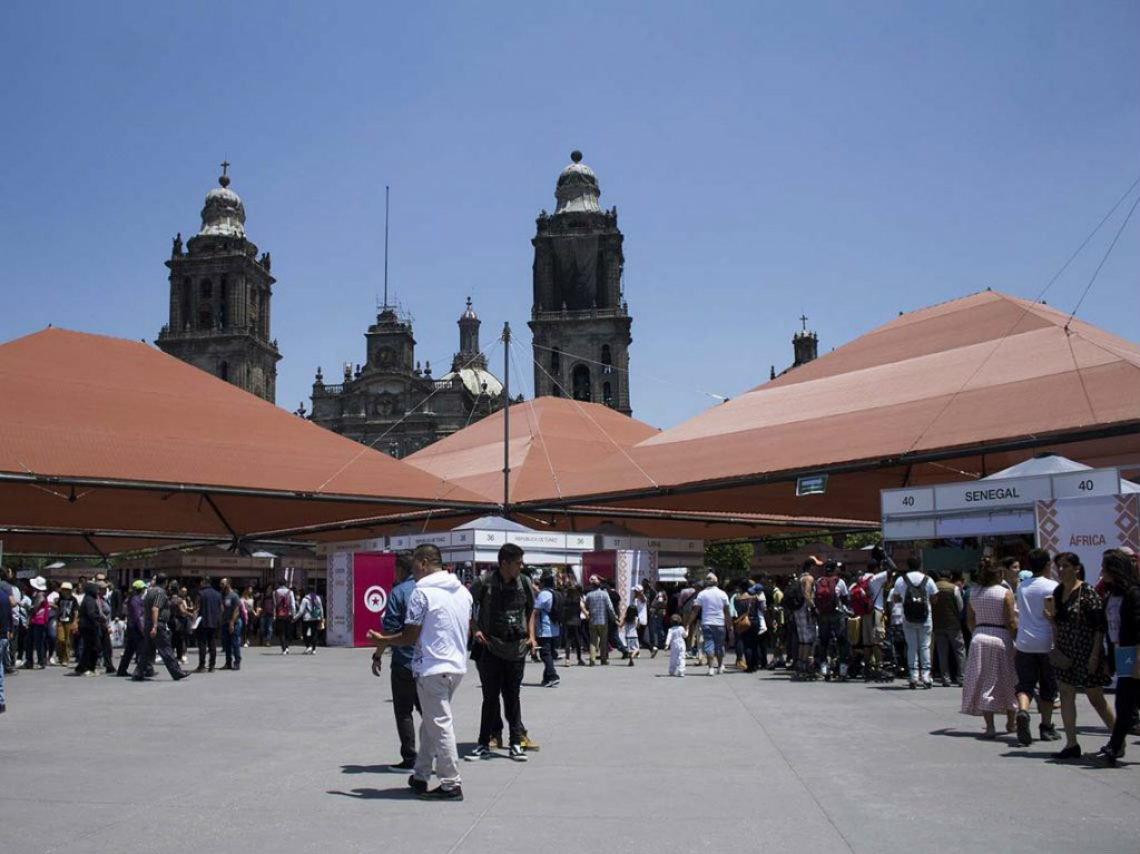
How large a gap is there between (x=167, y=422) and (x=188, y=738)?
19070 mm

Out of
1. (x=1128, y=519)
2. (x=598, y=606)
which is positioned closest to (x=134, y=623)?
(x=598, y=606)

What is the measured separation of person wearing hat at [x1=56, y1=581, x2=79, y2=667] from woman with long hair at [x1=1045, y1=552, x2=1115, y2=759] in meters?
17.2

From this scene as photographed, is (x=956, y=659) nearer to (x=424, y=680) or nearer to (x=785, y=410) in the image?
(x=424, y=680)

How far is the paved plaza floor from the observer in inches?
218

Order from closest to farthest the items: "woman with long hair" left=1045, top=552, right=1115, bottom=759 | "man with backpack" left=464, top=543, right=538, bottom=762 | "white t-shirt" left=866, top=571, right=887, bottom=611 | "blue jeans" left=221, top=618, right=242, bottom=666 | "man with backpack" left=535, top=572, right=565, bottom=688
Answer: "woman with long hair" left=1045, top=552, right=1115, bottom=759
"man with backpack" left=464, top=543, right=538, bottom=762
"man with backpack" left=535, top=572, right=565, bottom=688
"white t-shirt" left=866, top=571, right=887, bottom=611
"blue jeans" left=221, top=618, right=242, bottom=666

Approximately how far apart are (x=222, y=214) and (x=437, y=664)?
93861 millimetres

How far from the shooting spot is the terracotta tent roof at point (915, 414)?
18.8 m

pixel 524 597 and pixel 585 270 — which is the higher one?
pixel 585 270

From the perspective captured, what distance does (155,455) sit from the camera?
2527 centimetres

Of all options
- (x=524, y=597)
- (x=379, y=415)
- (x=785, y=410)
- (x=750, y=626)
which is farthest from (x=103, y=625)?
(x=379, y=415)

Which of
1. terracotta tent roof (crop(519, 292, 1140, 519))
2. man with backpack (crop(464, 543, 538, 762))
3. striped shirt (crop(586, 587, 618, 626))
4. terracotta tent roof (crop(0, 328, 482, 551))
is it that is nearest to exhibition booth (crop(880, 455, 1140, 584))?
terracotta tent roof (crop(519, 292, 1140, 519))

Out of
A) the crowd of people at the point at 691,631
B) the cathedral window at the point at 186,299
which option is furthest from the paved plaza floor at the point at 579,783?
the cathedral window at the point at 186,299

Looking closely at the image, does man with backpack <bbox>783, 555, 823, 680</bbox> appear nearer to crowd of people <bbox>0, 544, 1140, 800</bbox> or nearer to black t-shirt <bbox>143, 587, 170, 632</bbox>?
crowd of people <bbox>0, 544, 1140, 800</bbox>

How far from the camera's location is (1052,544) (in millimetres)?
12391
